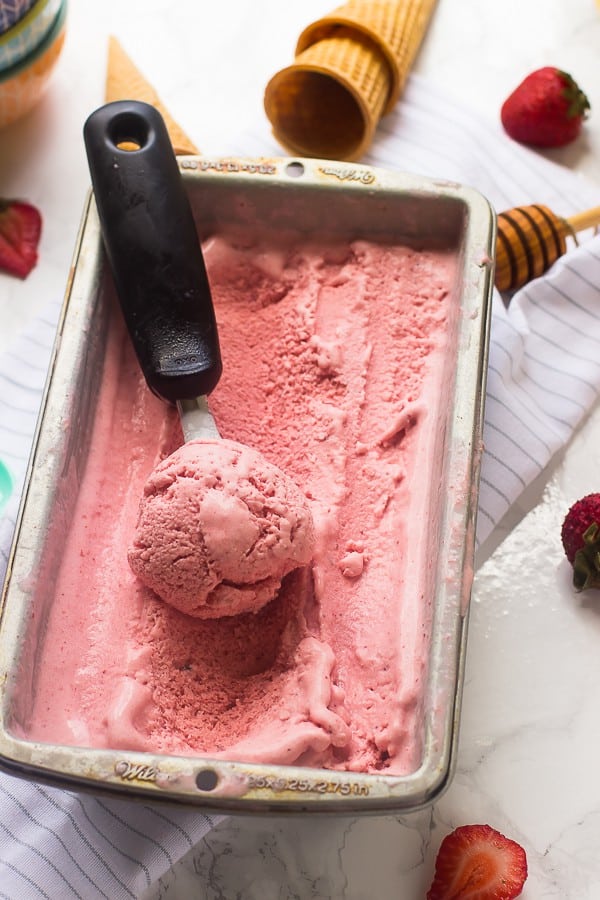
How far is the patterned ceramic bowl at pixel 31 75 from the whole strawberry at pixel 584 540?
104 centimetres

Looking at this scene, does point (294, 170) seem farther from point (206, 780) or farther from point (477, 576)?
point (206, 780)

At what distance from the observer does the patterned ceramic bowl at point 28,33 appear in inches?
63.4

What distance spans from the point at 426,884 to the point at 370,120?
1091 millimetres

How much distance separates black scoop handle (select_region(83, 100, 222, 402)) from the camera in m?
1.33

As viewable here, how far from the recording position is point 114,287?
1409 mm

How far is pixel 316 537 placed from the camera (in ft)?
4.24

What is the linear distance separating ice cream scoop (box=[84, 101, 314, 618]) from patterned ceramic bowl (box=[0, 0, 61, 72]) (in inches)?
12.8

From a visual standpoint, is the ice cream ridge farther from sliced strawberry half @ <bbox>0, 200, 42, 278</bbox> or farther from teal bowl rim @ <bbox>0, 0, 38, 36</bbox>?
teal bowl rim @ <bbox>0, 0, 38, 36</bbox>

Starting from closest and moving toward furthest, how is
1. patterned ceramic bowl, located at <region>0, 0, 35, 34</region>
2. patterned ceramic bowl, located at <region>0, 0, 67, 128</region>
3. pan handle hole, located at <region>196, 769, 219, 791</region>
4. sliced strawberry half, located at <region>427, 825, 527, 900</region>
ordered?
pan handle hole, located at <region>196, 769, 219, 791</region>, sliced strawberry half, located at <region>427, 825, 527, 900</region>, patterned ceramic bowl, located at <region>0, 0, 35, 34</region>, patterned ceramic bowl, located at <region>0, 0, 67, 128</region>

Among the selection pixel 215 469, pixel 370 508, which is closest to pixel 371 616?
pixel 370 508

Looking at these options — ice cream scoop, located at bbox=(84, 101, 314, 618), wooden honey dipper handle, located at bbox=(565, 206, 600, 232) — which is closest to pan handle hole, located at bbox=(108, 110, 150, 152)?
ice cream scoop, located at bbox=(84, 101, 314, 618)

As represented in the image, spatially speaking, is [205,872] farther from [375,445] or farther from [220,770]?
[375,445]

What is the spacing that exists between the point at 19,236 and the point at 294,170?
1.75ft

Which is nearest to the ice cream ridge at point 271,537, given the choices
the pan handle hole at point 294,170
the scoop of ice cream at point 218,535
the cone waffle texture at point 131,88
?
the scoop of ice cream at point 218,535
